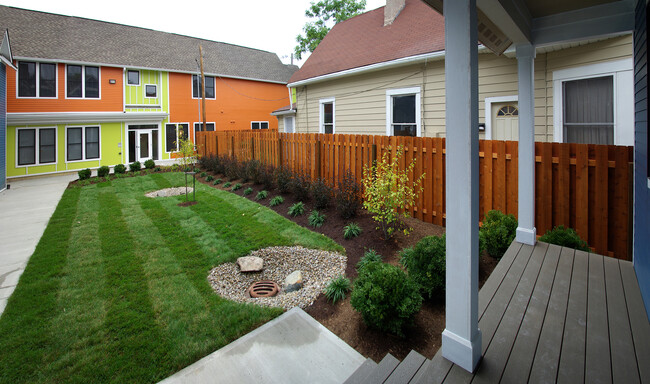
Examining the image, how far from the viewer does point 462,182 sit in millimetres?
2037

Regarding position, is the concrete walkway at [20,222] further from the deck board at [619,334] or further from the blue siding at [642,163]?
the blue siding at [642,163]

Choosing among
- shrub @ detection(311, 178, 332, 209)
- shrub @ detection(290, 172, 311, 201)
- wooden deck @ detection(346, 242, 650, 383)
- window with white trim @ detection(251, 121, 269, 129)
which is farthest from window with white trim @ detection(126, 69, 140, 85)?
wooden deck @ detection(346, 242, 650, 383)

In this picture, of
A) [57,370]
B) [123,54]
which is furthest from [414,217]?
[123,54]

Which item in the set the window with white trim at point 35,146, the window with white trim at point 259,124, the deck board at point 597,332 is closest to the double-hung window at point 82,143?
the window with white trim at point 35,146

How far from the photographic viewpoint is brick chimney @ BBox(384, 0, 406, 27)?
11.2 m

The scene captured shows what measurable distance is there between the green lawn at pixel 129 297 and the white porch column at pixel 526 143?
2750 mm

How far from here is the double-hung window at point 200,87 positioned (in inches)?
864

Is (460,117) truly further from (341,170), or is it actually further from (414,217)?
(341,170)

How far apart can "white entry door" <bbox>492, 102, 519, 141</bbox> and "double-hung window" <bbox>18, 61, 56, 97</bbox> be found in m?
20.3

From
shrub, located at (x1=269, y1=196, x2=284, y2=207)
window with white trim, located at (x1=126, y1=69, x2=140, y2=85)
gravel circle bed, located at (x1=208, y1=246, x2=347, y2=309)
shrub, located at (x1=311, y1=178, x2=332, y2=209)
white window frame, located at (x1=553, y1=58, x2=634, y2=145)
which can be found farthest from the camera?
window with white trim, located at (x1=126, y1=69, x2=140, y2=85)

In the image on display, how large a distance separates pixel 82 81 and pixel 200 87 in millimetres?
6495

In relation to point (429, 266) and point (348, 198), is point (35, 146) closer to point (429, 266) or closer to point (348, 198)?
point (348, 198)

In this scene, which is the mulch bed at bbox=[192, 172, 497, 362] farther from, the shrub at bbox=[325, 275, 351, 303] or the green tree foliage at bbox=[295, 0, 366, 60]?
the green tree foliage at bbox=[295, 0, 366, 60]

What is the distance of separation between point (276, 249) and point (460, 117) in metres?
4.17
